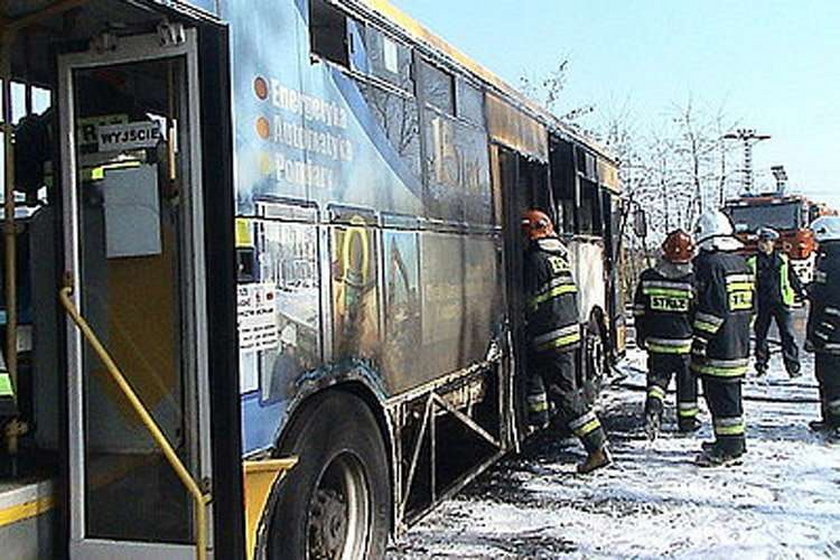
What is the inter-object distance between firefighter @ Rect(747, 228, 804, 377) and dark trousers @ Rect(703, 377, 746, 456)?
5.29 m

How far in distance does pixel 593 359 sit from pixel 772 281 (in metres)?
4.03

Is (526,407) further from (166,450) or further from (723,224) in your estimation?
(166,450)

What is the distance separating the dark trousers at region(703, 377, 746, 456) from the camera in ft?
26.0

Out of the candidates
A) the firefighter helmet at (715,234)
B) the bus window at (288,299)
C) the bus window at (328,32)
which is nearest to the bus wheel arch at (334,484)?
the bus window at (288,299)

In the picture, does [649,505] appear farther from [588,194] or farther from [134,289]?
[588,194]

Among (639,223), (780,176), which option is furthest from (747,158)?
(639,223)

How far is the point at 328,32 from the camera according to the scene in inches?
177

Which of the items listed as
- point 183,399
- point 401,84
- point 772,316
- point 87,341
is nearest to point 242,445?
point 183,399

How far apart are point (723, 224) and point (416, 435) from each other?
12.8ft

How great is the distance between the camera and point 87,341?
364 centimetres

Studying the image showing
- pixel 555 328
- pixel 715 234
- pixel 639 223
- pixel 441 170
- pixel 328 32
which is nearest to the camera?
pixel 328 32

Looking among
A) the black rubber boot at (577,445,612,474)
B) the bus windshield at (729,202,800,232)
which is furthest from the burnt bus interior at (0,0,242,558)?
the bus windshield at (729,202,800,232)

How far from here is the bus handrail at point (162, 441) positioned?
3312 mm

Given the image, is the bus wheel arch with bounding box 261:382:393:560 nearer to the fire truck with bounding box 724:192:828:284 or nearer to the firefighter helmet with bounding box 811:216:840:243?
the firefighter helmet with bounding box 811:216:840:243
